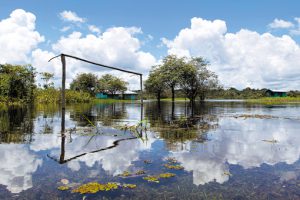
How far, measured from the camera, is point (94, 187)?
212 inches

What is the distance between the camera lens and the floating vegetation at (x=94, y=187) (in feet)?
17.1

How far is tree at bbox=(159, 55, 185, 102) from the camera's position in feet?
231

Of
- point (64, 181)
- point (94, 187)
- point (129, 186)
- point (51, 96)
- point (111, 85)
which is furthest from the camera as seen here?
point (111, 85)

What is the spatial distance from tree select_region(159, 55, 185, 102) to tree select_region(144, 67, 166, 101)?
4.41ft

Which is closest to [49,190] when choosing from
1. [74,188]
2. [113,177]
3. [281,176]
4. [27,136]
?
[74,188]

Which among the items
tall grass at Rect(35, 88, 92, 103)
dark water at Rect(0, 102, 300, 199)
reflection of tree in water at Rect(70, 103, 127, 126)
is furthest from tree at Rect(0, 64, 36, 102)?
dark water at Rect(0, 102, 300, 199)

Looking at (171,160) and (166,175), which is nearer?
(166,175)

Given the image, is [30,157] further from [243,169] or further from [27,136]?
[243,169]

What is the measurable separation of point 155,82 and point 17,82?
3930 cm

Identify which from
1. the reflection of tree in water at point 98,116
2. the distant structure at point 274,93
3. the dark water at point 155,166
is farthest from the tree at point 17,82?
the distant structure at point 274,93

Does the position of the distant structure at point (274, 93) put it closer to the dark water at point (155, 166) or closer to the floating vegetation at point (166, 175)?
the dark water at point (155, 166)

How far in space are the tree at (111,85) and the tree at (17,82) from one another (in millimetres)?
54066

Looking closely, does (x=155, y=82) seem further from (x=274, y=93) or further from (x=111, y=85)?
(x=274, y=93)

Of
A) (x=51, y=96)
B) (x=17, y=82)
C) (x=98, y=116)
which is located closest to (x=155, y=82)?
(x=51, y=96)
